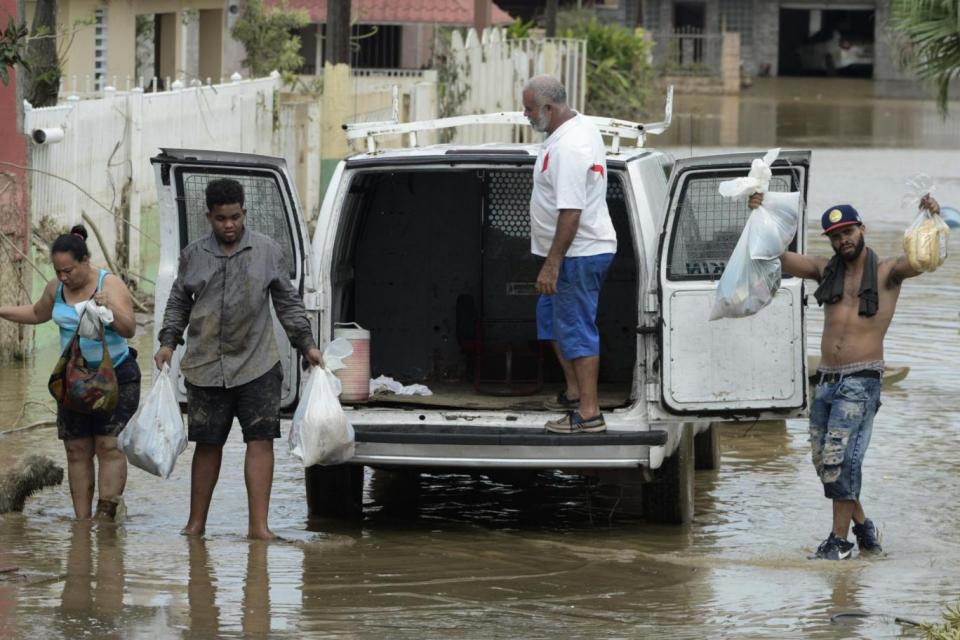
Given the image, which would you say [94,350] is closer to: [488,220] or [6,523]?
[6,523]

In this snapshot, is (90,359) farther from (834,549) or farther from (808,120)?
(808,120)

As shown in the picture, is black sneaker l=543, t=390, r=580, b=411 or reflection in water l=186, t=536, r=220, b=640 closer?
reflection in water l=186, t=536, r=220, b=640

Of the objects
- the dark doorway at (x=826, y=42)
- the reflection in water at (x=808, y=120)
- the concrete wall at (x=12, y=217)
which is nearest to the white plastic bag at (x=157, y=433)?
the concrete wall at (x=12, y=217)

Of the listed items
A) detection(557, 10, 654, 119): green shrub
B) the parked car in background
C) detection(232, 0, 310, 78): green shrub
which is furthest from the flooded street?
the parked car in background

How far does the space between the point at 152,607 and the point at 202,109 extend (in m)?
11.3

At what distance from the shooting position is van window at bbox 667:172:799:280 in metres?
7.32

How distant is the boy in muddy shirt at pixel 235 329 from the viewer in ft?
23.8

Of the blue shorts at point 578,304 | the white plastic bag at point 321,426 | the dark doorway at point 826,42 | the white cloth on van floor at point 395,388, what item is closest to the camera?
the white plastic bag at point 321,426

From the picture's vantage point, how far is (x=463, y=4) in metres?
36.8

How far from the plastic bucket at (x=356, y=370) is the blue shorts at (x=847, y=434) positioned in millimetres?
1990

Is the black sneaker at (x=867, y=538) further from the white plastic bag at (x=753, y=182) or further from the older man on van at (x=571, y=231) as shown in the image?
the white plastic bag at (x=753, y=182)

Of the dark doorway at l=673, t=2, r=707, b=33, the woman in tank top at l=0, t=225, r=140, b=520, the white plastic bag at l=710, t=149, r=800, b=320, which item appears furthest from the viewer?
the dark doorway at l=673, t=2, r=707, b=33

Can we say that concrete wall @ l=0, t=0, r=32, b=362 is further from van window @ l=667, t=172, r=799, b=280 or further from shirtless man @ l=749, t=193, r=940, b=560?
shirtless man @ l=749, t=193, r=940, b=560

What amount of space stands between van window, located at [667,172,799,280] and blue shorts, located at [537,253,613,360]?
1.09 ft
